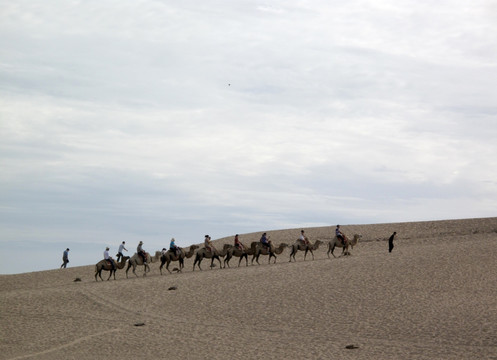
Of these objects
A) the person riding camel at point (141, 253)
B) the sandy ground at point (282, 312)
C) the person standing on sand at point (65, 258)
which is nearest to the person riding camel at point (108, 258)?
the sandy ground at point (282, 312)

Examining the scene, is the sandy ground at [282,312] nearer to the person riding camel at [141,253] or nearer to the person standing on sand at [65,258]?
the person riding camel at [141,253]

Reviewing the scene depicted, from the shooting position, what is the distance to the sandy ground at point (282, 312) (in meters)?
22.2

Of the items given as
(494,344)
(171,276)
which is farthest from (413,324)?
(171,276)

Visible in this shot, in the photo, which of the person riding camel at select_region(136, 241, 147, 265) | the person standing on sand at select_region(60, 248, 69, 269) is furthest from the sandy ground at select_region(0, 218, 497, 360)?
the person standing on sand at select_region(60, 248, 69, 269)

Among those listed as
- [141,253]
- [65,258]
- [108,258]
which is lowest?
[108,258]

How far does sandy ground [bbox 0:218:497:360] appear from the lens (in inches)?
875

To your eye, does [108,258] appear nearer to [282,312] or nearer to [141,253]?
[141,253]

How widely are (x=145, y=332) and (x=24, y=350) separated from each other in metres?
4.27

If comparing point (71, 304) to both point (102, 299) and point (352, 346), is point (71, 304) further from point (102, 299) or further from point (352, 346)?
point (352, 346)

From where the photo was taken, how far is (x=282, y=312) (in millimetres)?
27266

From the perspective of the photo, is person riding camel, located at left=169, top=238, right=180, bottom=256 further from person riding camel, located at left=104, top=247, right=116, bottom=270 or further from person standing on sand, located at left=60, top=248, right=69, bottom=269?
person standing on sand, located at left=60, top=248, right=69, bottom=269

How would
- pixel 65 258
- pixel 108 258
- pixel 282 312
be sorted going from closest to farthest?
pixel 282 312
pixel 108 258
pixel 65 258

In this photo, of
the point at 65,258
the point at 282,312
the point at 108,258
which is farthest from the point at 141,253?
the point at 282,312

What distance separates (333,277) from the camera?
108ft
